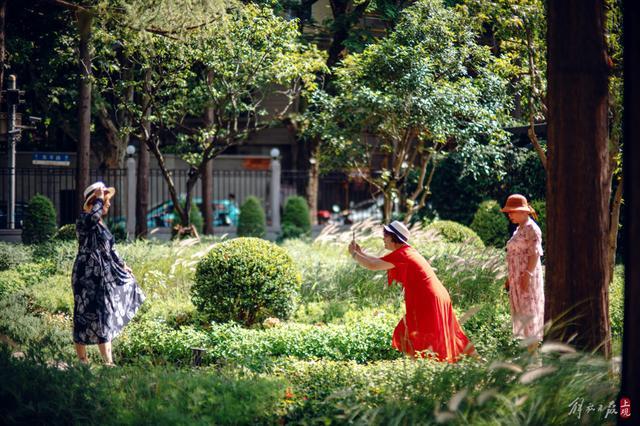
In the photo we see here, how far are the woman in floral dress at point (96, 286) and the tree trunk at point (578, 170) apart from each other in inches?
177

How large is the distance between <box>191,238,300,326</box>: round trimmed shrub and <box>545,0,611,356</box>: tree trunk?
4400 mm

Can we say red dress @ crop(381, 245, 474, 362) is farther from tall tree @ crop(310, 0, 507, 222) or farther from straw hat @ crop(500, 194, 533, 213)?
tall tree @ crop(310, 0, 507, 222)

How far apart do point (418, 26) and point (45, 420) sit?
10237 millimetres

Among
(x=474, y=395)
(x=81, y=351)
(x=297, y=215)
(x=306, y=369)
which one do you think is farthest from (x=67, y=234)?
(x=474, y=395)

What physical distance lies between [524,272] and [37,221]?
13342mm

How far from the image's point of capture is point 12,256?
46.6 feet

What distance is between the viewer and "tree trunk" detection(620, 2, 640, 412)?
4672 millimetres

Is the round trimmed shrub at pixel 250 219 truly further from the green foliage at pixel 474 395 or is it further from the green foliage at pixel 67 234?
the green foliage at pixel 474 395

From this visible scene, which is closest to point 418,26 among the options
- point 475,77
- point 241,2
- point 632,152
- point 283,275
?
point 475,77

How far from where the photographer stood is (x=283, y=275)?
33.7ft

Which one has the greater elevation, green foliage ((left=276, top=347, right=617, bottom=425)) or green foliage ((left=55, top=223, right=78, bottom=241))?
green foliage ((left=55, top=223, right=78, bottom=241))

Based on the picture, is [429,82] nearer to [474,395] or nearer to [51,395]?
[474,395]

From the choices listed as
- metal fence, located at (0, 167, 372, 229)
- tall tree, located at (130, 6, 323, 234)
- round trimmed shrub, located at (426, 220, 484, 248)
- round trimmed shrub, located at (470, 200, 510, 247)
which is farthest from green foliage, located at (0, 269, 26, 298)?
round trimmed shrub, located at (470, 200, 510, 247)

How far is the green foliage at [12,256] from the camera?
546 inches
